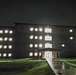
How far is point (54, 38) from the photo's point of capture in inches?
2180

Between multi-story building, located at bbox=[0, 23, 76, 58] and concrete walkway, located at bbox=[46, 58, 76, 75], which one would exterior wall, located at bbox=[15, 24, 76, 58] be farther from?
concrete walkway, located at bbox=[46, 58, 76, 75]

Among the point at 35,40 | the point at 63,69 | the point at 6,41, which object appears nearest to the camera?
the point at 63,69

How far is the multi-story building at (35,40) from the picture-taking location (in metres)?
53.7

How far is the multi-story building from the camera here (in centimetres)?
5369

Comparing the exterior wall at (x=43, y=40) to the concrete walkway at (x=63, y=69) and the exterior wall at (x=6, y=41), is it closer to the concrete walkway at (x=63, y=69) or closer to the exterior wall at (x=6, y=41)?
the exterior wall at (x=6, y=41)

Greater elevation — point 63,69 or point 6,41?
point 6,41

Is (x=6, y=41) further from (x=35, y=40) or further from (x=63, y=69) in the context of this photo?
(x=63, y=69)

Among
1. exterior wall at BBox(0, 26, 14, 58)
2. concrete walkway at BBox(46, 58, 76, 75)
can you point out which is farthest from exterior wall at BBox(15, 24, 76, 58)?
concrete walkway at BBox(46, 58, 76, 75)

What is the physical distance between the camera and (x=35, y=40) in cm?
5488

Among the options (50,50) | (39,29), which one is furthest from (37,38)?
(50,50)

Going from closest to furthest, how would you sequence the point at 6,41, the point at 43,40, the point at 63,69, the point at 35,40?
the point at 63,69
the point at 35,40
the point at 43,40
the point at 6,41

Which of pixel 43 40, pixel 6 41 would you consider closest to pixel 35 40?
pixel 43 40

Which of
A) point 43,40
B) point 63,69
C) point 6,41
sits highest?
point 43,40

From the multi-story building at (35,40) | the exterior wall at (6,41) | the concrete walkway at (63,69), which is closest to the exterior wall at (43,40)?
the multi-story building at (35,40)
